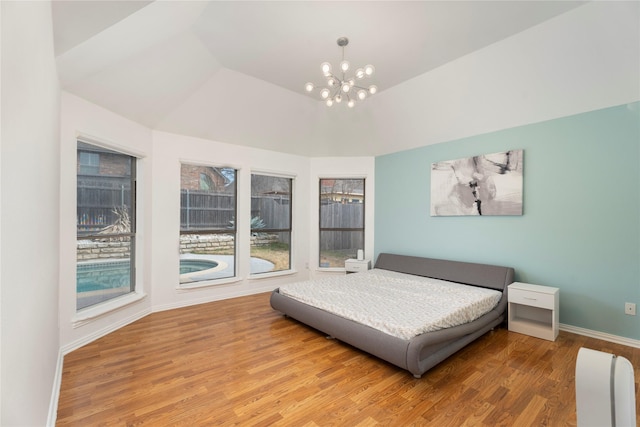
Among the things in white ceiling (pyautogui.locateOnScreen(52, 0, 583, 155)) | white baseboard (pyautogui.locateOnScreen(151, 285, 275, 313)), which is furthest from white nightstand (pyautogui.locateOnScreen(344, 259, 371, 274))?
white ceiling (pyautogui.locateOnScreen(52, 0, 583, 155))

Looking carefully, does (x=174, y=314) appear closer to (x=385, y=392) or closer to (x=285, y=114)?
(x=385, y=392)

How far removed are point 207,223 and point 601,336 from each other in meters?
5.27

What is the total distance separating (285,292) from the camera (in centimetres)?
372

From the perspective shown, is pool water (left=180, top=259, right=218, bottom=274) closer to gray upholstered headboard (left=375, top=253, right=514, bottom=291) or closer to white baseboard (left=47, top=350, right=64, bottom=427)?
white baseboard (left=47, top=350, right=64, bottom=427)

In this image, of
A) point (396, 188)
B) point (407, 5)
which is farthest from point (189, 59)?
point (396, 188)

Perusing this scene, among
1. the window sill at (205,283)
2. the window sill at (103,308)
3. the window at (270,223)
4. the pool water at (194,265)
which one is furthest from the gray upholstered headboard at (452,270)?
the window sill at (103,308)

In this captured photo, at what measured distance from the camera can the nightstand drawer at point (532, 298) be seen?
3109 mm

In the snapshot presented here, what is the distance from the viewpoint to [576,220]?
3.31 m

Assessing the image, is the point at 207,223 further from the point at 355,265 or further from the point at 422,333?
the point at 422,333

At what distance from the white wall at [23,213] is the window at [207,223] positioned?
2.77 m

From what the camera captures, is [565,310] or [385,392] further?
[565,310]

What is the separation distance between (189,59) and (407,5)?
239 centimetres

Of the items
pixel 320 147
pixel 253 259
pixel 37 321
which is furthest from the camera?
pixel 320 147

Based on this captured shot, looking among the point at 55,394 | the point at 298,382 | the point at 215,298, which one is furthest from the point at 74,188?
the point at 298,382
